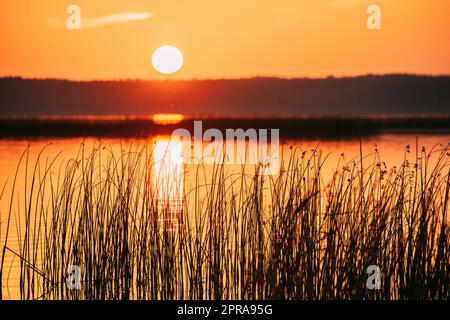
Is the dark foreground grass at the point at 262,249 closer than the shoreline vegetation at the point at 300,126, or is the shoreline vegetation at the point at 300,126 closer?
the dark foreground grass at the point at 262,249

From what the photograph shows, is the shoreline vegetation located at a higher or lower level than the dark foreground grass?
higher

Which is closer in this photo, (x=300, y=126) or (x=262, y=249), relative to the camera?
(x=262, y=249)

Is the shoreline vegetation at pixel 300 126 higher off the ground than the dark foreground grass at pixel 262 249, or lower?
higher

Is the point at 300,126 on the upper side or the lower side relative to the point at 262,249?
upper

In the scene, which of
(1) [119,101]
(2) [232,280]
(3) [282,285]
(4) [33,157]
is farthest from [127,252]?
(1) [119,101]

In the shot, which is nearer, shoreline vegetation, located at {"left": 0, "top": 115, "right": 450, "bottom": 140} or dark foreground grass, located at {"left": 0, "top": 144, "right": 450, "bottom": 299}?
dark foreground grass, located at {"left": 0, "top": 144, "right": 450, "bottom": 299}

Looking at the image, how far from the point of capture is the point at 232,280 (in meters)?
4.31

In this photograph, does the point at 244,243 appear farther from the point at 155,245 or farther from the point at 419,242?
the point at 419,242
